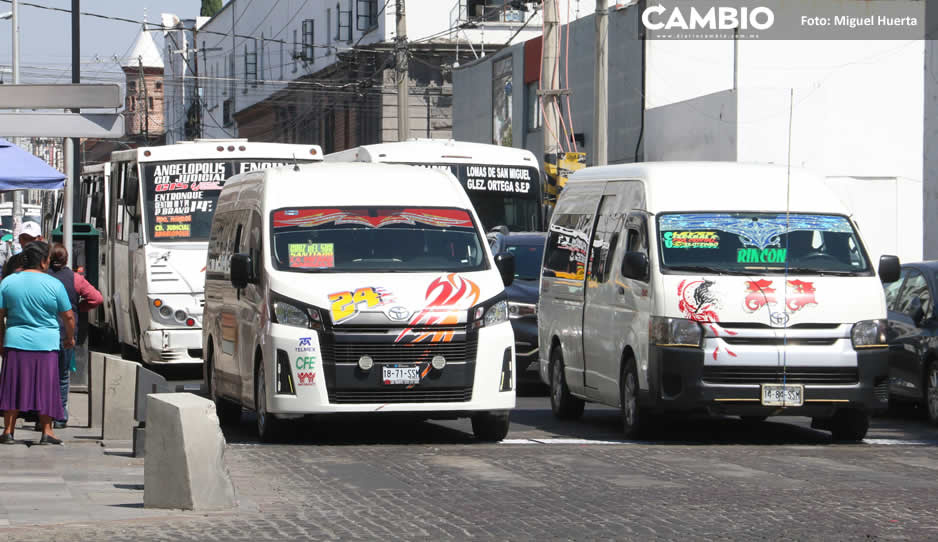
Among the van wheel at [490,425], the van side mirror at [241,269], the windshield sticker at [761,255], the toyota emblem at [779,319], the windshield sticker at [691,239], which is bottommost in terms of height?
the van wheel at [490,425]

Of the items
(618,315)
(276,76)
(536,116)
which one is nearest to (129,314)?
(618,315)

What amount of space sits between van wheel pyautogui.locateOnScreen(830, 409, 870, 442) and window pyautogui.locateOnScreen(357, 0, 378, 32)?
160 ft

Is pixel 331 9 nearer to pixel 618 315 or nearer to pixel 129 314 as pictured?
pixel 129 314

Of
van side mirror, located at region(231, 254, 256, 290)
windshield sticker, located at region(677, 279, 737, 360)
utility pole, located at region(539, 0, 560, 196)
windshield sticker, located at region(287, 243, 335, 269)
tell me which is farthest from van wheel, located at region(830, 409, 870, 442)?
utility pole, located at region(539, 0, 560, 196)

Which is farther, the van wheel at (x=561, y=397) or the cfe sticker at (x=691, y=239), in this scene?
the van wheel at (x=561, y=397)

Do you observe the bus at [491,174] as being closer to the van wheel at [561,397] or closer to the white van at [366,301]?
the van wheel at [561,397]

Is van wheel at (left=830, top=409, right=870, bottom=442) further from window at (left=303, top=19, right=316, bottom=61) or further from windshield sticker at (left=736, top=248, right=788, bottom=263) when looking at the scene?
window at (left=303, top=19, right=316, bottom=61)

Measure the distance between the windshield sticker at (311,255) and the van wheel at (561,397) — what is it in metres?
3.41

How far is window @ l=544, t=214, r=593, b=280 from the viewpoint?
1578cm

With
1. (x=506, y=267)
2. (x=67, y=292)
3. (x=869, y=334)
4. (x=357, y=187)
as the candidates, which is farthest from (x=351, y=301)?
(x=869, y=334)

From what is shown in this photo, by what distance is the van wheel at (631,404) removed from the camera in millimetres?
13961

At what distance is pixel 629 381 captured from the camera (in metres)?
14.2

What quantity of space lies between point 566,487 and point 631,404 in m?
3.50

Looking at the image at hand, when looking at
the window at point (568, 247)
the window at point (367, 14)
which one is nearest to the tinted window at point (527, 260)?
the window at point (568, 247)
